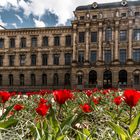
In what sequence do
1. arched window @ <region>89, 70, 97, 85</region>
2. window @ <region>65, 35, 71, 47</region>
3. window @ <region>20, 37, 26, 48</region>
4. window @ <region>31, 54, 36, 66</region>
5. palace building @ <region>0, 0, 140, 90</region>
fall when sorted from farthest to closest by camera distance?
1. window @ <region>20, 37, 26, 48</region>
2. window @ <region>31, 54, 36, 66</region>
3. window @ <region>65, 35, 71, 47</region>
4. arched window @ <region>89, 70, 97, 85</region>
5. palace building @ <region>0, 0, 140, 90</region>

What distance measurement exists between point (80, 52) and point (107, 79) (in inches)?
247

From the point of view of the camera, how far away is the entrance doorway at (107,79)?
153 ft

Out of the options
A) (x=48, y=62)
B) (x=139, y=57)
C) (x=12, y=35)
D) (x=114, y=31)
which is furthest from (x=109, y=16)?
(x=12, y=35)

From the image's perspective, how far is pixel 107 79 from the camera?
4691 cm

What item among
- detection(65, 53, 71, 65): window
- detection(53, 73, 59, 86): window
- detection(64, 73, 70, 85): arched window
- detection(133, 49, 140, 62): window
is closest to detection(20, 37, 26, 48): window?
detection(53, 73, 59, 86): window

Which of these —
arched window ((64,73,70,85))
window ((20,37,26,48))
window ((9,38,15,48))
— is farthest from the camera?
window ((9,38,15,48))

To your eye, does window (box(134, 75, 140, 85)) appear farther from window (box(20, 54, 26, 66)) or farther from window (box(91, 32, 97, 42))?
window (box(20, 54, 26, 66))

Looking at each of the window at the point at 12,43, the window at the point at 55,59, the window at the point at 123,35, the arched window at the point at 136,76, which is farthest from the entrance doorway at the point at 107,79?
the window at the point at 12,43

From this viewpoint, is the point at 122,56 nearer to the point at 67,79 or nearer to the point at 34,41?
the point at 67,79

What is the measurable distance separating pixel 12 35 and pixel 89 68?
15424 millimetres

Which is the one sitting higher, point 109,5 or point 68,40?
point 109,5

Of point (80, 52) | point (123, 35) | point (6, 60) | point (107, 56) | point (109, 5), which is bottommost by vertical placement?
point (6, 60)

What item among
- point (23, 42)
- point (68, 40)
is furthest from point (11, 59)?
point (68, 40)

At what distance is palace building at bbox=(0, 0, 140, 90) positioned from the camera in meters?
46.4
